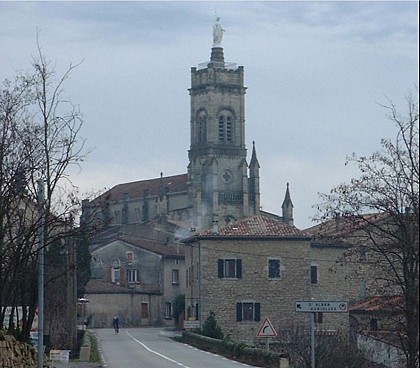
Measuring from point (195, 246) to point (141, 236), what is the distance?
58.2m

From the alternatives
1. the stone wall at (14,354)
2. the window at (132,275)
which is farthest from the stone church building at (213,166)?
the stone wall at (14,354)

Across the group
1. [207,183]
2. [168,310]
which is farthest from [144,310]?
[207,183]

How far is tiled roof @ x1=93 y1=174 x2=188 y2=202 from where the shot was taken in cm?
15139

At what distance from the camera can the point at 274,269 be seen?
6594 centimetres

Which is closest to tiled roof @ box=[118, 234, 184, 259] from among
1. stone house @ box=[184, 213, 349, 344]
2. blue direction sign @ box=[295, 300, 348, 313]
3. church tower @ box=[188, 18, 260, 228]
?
stone house @ box=[184, 213, 349, 344]

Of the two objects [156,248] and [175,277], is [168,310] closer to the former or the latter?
[175,277]

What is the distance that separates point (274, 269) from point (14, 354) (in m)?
41.2

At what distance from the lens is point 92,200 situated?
28344mm

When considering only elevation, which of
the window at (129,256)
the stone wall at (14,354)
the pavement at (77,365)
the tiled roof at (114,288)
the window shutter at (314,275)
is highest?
the window at (129,256)

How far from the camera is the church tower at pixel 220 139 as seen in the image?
14638 centimetres

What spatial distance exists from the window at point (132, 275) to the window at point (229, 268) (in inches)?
1385

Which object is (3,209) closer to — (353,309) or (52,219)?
(52,219)

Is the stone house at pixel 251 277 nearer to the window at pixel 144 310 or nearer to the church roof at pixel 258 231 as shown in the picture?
the church roof at pixel 258 231

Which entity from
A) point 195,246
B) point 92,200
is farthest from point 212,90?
point 92,200
